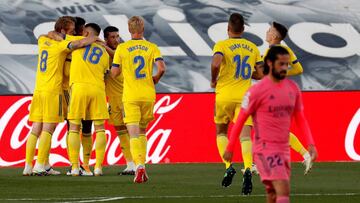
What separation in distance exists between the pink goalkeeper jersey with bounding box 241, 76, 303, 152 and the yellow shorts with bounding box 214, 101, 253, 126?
4580 millimetres

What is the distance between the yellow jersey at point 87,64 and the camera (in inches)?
642

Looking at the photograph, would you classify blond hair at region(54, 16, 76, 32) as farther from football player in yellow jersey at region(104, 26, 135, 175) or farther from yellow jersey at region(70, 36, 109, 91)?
football player in yellow jersey at region(104, 26, 135, 175)

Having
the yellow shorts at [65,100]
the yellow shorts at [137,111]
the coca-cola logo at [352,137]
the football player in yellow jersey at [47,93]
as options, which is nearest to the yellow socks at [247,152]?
the yellow shorts at [137,111]

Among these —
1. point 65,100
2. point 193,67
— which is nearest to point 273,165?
point 65,100

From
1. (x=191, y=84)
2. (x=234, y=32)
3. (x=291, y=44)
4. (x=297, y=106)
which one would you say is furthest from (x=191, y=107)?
(x=297, y=106)

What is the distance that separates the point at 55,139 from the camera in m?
19.8

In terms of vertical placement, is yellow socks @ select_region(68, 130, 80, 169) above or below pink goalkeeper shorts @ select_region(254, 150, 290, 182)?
above

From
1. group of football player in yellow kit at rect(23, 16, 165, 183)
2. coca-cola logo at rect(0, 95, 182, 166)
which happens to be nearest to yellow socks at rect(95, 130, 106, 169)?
group of football player in yellow kit at rect(23, 16, 165, 183)

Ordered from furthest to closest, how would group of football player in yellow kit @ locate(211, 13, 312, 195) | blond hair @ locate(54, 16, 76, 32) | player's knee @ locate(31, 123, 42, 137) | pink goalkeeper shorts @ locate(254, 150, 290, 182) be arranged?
1. player's knee @ locate(31, 123, 42, 137)
2. blond hair @ locate(54, 16, 76, 32)
3. group of football player in yellow kit @ locate(211, 13, 312, 195)
4. pink goalkeeper shorts @ locate(254, 150, 290, 182)

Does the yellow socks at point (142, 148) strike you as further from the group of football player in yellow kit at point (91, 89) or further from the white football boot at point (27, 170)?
the white football boot at point (27, 170)

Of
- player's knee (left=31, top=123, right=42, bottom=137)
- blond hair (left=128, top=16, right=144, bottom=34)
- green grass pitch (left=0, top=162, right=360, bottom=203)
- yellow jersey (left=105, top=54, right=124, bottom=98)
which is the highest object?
blond hair (left=128, top=16, right=144, bottom=34)

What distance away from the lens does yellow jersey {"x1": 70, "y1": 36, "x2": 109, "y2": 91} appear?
1630 centimetres

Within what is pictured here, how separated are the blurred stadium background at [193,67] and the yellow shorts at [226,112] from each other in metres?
3.31

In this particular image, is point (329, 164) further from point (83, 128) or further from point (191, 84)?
point (83, 128)
